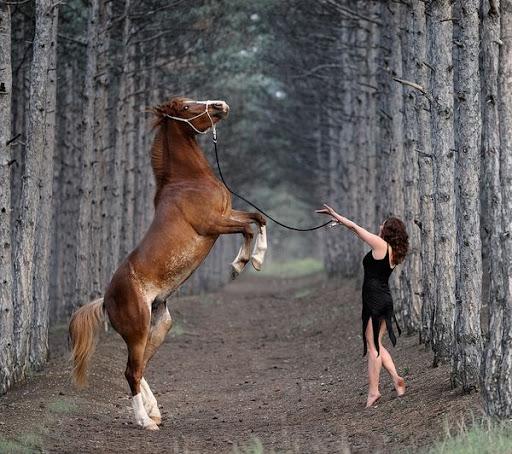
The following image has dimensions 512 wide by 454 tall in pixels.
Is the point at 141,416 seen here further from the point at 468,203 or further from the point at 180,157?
the point at 468,203

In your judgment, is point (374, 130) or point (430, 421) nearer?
point (430, 421)

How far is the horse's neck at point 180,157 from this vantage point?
36.5 feet

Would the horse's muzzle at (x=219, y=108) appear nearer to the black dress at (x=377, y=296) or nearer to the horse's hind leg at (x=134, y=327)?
the horse's hind leg at (x=134, y=327)

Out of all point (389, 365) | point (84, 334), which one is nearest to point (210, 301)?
point (84, 334)

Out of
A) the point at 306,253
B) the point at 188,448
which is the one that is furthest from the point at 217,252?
the point at 306,253

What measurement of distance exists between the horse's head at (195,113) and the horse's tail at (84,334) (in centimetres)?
238

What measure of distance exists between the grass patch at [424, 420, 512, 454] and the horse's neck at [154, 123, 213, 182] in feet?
15.0

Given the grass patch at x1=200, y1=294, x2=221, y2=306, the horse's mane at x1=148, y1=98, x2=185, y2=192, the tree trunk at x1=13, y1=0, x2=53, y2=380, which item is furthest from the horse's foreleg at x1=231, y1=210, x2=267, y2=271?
the grass patch at x1=200, y1=294, x2=221, y2=306

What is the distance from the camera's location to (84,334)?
11.3m

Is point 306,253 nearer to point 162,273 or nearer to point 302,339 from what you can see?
point 302,339

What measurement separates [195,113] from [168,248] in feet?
5.52

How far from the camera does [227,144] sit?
138ft

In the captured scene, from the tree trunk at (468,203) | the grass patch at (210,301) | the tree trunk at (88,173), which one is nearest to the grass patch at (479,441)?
the tree trunk at (468,203)

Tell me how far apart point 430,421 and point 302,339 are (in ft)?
42.4
